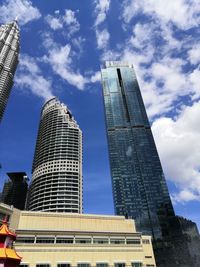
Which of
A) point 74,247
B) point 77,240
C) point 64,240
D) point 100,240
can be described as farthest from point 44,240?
point 100,240

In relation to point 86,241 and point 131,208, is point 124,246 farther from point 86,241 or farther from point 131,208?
point 131,208

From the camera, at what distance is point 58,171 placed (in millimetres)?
173375

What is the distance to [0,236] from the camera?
21.1m

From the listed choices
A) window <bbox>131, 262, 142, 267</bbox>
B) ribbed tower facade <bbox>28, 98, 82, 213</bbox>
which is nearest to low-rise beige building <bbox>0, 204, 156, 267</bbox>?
window <bbox>131, 262, 142, 267</bbox>

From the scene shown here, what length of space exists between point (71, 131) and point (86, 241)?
132812mm

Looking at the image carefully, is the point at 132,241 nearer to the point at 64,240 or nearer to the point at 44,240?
the point at 64,240

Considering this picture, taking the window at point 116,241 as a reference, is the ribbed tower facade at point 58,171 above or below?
above

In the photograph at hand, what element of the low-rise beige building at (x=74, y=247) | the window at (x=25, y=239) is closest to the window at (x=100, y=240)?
the low-rise beige building at (x=74, y=247)

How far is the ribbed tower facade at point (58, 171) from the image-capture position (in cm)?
16012

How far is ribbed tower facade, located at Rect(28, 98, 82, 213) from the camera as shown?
160 m

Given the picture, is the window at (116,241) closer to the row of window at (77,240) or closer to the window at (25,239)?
the row of window at (77,240)

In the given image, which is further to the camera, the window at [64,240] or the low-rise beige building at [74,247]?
the window at [64,240]

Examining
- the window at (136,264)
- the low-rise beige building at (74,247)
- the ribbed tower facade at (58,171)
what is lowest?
the window at (136,264)

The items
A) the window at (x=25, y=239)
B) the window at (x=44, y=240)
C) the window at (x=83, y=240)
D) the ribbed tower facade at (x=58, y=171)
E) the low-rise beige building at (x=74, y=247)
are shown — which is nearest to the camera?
the low-rise beige building at (x=74, y=247)
